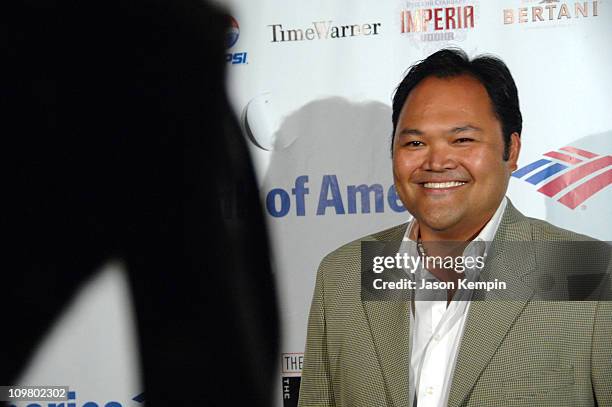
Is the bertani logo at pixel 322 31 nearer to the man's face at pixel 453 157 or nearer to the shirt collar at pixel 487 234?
the man's face at pixel 453 157

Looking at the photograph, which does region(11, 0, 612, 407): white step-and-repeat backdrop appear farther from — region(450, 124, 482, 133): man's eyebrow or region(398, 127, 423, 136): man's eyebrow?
region(450, 124, 482, 133): man's eyebrow

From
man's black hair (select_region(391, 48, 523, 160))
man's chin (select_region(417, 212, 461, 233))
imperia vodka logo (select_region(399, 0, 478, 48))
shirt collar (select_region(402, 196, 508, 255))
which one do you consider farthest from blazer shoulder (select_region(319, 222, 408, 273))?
imperia vodka logo (select_region(399, 0, 478, 48))

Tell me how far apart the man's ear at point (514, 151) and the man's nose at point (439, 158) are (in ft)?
0.73

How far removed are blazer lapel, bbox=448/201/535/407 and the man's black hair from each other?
0.83 ft

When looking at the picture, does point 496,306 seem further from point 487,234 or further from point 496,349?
point 487,234

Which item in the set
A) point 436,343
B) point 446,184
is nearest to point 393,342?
point 436,343

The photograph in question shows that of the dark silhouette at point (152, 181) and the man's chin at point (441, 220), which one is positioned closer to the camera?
the man's chin at point (441, 220)

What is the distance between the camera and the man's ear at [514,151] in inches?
97.9

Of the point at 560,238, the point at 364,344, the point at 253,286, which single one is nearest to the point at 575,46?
the point at 560,238

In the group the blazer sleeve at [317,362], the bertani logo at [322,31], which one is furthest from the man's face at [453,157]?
the blazer sleeve at [317,362]

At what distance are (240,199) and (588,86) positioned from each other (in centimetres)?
122

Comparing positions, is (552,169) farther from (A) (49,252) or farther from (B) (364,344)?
(A) (49,252)

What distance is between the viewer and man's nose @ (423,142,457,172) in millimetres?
2395

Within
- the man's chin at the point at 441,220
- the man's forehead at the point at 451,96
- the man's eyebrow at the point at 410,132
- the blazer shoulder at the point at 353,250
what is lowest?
the blazer shoulder at the point at 353,250
